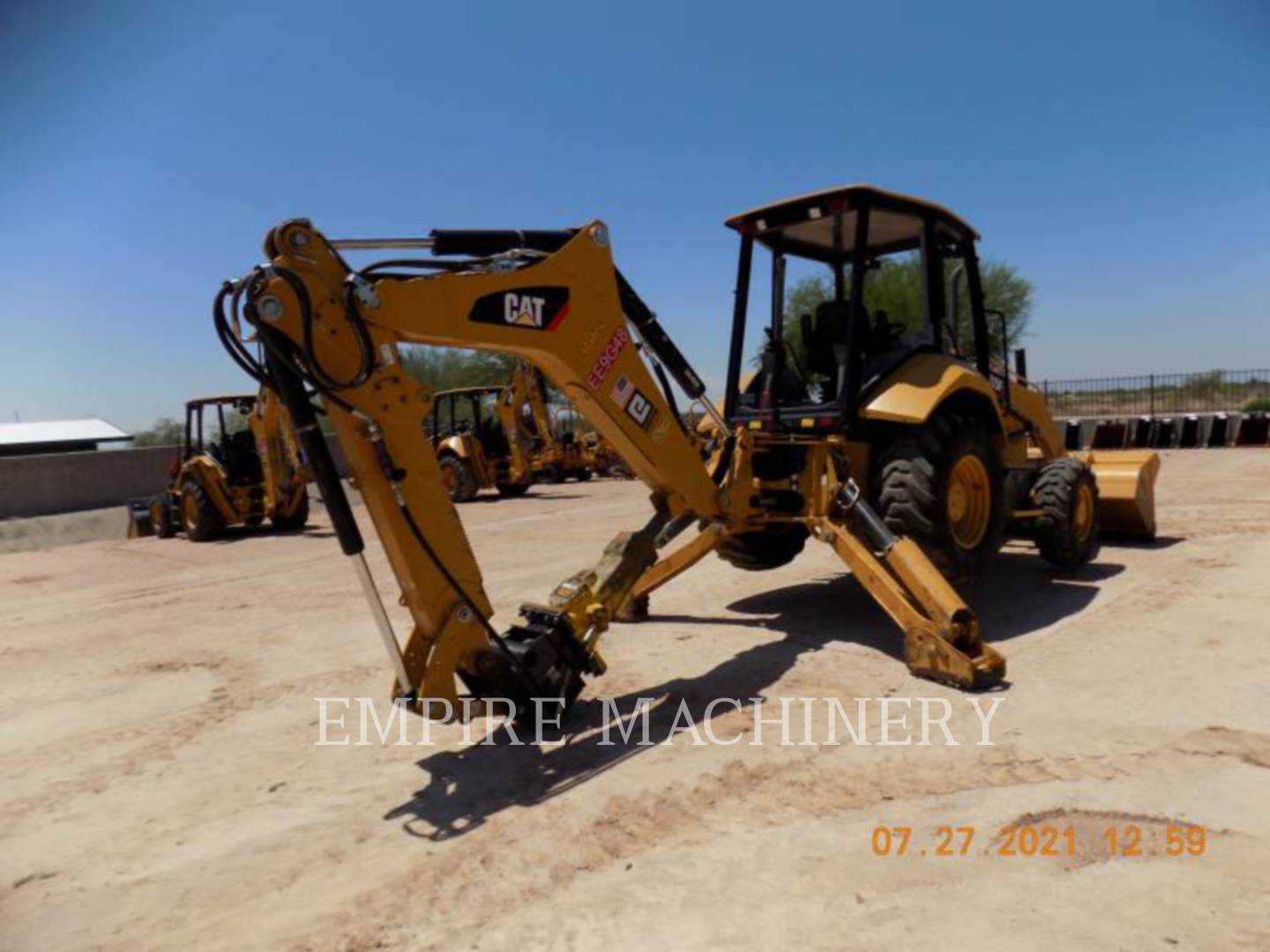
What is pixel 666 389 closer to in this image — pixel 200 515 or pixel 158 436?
pixel 200 515

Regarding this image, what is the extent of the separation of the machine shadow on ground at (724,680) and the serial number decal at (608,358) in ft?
5.78

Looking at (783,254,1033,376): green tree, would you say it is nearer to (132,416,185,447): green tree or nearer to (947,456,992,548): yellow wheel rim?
(947,456,992,548): yellow wheel rim

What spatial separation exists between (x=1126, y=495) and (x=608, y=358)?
652cm

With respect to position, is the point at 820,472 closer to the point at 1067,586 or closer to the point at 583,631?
the point at 583,631

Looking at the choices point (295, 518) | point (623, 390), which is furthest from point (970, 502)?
point (295, 518)

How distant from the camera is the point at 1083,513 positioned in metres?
7.66

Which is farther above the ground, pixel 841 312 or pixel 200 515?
pixel 841 312

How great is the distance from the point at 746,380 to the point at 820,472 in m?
1.53

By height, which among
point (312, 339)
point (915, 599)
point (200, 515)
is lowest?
point (915, 599)

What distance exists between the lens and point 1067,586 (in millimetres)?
7172

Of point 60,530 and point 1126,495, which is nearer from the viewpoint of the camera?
point 1126,495

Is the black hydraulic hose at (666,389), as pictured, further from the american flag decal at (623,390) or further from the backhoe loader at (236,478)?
the backhoe loader at (236,478)

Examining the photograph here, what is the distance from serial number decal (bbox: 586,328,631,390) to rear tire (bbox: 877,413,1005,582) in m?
2.05
